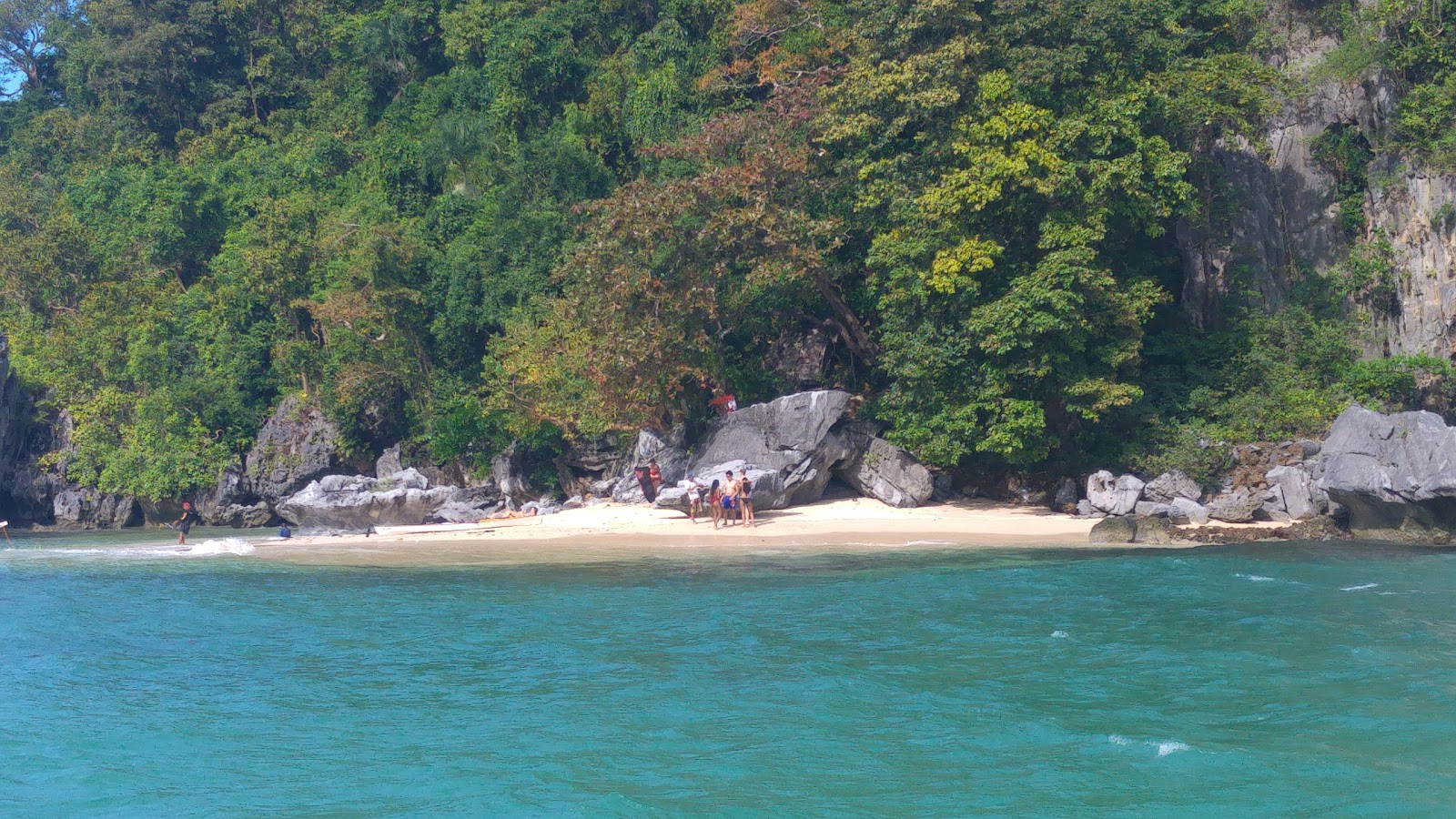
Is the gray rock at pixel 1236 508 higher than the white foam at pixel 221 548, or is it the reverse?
the gray rock at pixel 1236 508

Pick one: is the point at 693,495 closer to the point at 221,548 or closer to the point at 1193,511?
the point at 1193,511

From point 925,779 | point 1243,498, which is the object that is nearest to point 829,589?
point 925,779

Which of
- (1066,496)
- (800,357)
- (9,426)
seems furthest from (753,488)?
(9,426)

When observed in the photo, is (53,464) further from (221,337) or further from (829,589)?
(829,589)

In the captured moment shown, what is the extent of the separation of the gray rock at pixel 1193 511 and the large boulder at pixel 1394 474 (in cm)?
191

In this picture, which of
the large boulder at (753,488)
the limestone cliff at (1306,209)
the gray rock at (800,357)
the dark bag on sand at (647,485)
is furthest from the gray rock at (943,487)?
the limestone cliff at (1306,209)

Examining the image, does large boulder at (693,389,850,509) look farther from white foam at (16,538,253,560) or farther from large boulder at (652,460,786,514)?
white foam at (16,538,253,560)

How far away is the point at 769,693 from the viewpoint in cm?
1020

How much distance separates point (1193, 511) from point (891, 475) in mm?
5517

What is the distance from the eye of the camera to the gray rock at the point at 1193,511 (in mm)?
18484

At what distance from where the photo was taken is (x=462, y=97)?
3441 centimetres

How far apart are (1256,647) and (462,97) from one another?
29840 millimetres

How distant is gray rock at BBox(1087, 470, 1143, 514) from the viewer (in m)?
19.2

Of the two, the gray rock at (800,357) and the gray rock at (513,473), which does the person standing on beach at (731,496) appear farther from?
the gray rock at (513,473)
